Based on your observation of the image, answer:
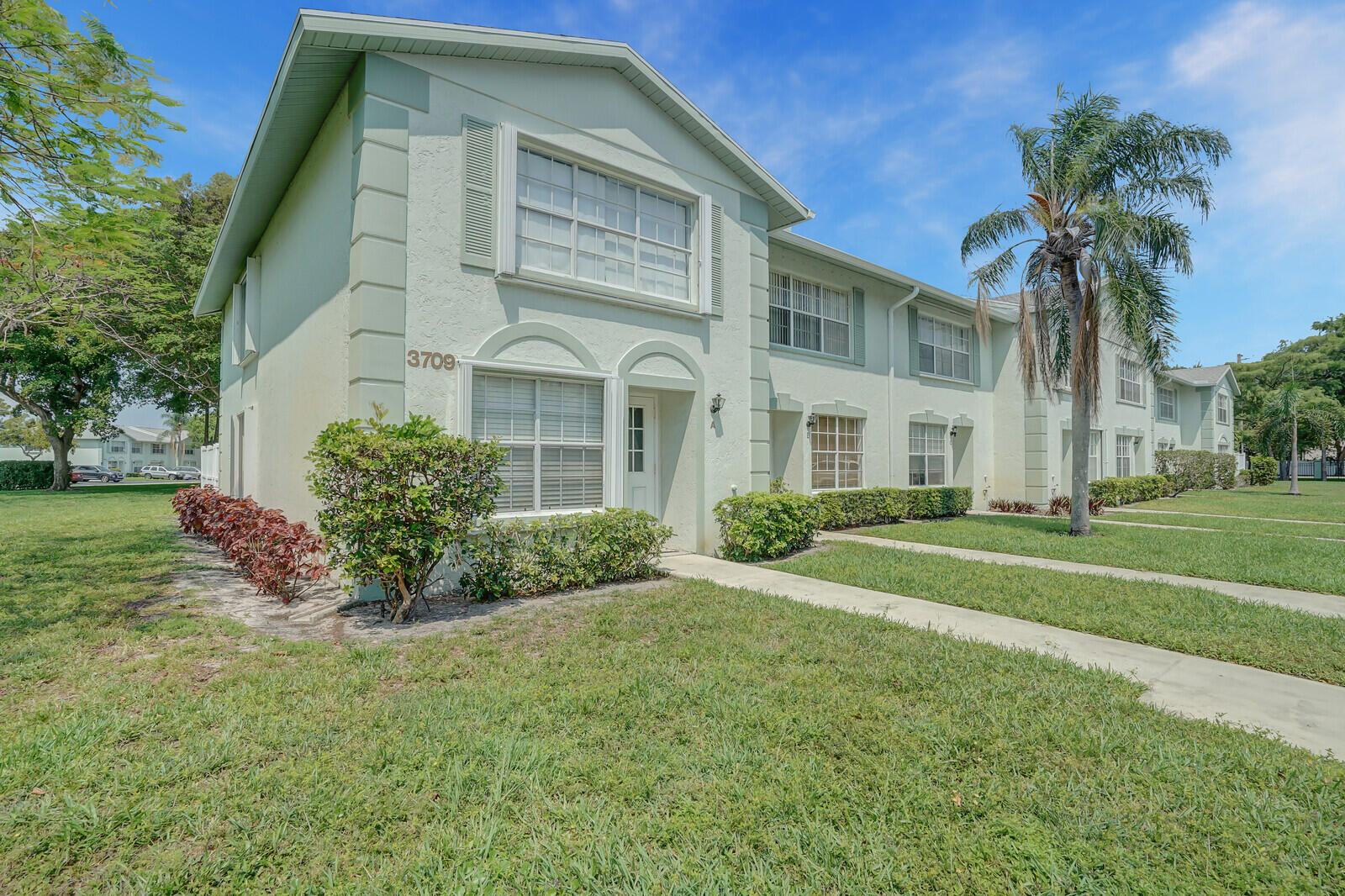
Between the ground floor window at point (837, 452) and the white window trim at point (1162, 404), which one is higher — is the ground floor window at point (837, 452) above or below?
below

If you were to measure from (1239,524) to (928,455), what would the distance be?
7.26 metres

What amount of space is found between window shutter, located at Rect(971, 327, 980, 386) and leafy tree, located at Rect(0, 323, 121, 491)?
3301 cm

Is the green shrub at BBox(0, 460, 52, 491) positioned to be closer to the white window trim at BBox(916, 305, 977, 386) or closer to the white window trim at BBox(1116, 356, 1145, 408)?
the white window trim at BBox(916, 305, 977, 386)

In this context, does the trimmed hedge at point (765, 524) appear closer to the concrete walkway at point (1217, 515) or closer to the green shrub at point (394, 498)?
the green shrub at point (394, 498)

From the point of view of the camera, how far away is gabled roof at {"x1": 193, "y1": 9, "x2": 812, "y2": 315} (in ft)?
22.2

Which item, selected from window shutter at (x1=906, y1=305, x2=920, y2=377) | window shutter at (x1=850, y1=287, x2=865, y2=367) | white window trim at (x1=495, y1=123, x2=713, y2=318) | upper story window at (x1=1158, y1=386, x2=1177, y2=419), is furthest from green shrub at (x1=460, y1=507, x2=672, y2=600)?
upper story window at (x1=1158, y1=386, x2=1177, y2=419)

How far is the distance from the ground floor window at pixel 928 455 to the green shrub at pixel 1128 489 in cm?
521

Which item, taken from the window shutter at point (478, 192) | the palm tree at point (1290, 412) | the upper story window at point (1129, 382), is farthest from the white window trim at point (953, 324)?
the palm tree at point (1290, 412)

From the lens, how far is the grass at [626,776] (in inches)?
101

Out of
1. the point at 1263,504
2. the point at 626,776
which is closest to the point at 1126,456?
the point at 1263,504

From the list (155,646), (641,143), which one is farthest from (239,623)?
(641,143)

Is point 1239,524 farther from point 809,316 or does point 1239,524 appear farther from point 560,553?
point 560,553

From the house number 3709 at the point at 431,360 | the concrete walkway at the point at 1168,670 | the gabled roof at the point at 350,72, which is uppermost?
the gabled roof at the point at 350,72

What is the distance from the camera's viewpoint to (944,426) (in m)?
17.4
